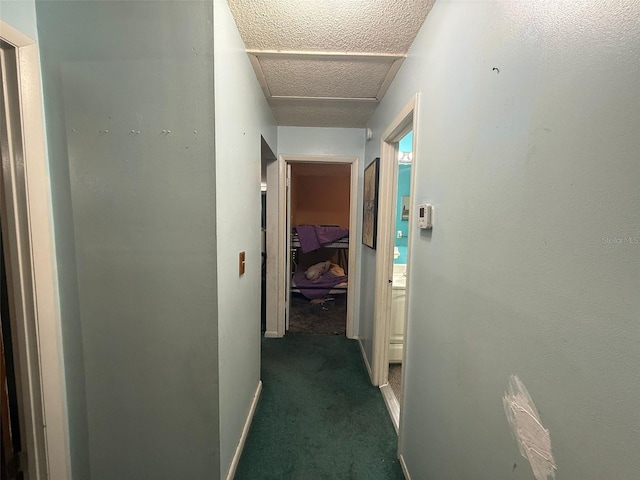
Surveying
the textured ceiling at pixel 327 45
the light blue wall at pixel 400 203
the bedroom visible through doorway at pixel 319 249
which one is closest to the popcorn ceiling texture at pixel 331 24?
the textured ceiling at pixel 327 45

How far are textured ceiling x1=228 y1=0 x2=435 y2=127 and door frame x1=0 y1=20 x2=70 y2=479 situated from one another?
89 centimetres

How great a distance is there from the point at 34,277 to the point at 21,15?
979mm

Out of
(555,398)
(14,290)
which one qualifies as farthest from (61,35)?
(555,398)

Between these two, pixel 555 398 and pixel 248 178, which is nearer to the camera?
pixel 555 398

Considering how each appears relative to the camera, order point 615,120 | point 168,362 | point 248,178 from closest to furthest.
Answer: point 615,120
point 168,362
point 248,178

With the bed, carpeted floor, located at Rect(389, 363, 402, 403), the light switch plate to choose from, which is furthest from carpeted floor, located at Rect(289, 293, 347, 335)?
the light switch plate

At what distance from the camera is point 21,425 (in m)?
1.03

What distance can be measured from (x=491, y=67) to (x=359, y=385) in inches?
86.5

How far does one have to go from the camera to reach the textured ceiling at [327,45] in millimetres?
1129

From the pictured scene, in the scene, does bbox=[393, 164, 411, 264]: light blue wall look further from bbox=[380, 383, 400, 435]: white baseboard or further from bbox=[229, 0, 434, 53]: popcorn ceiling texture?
bbox=[229, 0, 434, 53]: popcorn ceiling texture

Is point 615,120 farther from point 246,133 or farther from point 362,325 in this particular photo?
point 362,325

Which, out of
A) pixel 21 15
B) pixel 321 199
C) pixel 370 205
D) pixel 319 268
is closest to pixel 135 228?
pixel 21 15

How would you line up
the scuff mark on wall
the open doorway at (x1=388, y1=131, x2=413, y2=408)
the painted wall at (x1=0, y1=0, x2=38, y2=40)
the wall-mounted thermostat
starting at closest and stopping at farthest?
the scuff mark on wall
the painted wall at (x1=0, y1=0, x2=38, y2=40)
the wall-mounted thermostat
the open doorway at (x1=388, y1=131, x2=413, y2=408)

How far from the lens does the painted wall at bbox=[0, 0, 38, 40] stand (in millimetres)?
878
